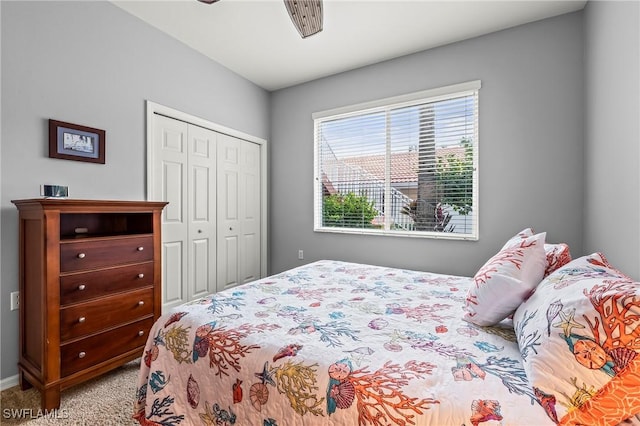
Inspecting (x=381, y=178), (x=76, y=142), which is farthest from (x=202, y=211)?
(x=381, y=178)

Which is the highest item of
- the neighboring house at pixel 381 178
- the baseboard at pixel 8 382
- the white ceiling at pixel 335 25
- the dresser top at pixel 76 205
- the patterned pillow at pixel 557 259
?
the white ceiling at pixel 335 25

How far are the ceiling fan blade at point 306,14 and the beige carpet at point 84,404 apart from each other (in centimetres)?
263

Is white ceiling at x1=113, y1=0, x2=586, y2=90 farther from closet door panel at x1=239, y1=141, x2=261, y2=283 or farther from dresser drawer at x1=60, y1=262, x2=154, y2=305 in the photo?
dresser drawer at x1=60, y1=262, x2=154, y2=305

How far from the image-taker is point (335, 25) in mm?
2764

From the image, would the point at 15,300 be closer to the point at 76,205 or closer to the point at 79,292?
the point at 79,292

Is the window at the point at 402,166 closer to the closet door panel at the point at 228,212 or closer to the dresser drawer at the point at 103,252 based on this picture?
the closet door panel at the point at 228,212

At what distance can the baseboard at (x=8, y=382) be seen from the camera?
195cm

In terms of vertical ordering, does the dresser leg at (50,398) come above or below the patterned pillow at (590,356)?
below

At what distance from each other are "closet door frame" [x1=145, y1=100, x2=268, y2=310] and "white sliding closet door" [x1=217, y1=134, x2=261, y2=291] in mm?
56

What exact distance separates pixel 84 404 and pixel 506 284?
2.44m

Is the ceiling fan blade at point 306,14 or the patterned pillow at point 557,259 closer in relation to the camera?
the patterned pillow at point 557,259

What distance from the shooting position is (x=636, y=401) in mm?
743

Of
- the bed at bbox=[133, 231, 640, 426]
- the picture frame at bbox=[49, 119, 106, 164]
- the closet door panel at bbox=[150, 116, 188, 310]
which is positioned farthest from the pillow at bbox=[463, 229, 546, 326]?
the picture frame at bbox=[49, 119, 106, 164]

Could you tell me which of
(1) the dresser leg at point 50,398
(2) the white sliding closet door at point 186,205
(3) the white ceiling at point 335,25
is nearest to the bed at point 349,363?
(1) the dresser leg at point 50,398
